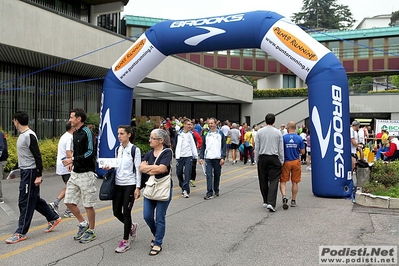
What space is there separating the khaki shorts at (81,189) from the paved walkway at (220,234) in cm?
60

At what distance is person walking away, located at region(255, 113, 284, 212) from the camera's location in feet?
26.8

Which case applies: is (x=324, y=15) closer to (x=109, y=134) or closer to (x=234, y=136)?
(x=234, y=136)

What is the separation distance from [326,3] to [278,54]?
65204 mm

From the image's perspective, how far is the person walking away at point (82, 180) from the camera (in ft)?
19.2

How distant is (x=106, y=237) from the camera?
6.15 meters

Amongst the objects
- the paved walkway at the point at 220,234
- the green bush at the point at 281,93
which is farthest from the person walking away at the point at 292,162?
the green bush at the point at 281,93

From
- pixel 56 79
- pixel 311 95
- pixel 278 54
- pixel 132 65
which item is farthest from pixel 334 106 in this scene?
pixel 56 79

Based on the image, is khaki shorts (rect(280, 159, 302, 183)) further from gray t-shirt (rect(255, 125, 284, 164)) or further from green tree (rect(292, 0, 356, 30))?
green tree (rect(292, 0, 356, 30))

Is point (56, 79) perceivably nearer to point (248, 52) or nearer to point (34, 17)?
point (34, 17)

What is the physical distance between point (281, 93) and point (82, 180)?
2996 centimetres

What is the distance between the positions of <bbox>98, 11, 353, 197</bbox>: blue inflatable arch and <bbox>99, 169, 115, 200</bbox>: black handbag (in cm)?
550

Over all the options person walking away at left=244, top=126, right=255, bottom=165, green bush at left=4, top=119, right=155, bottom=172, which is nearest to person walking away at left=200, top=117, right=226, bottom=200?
green bush at left=4, top=119, right=155, bottom=172

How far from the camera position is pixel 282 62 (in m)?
10.2

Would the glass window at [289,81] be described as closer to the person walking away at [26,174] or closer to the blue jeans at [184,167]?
the blue jeans at [184,167]
